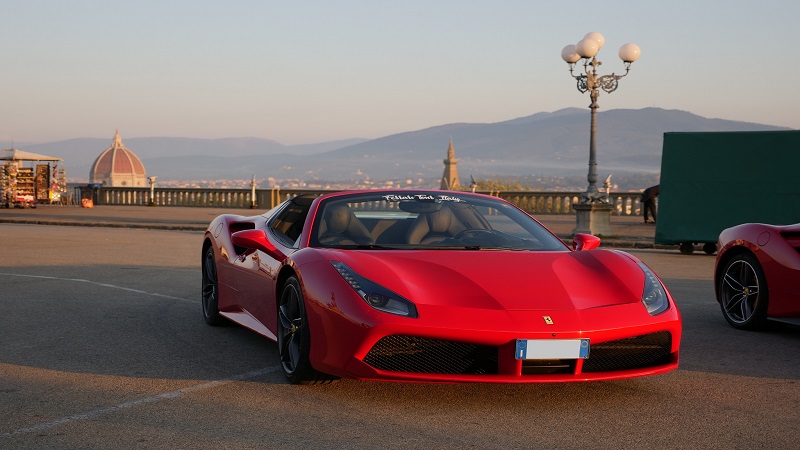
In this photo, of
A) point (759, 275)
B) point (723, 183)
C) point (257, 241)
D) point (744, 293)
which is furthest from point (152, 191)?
point (257, 241)

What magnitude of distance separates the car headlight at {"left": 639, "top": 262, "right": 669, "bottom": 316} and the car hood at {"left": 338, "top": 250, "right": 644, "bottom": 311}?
41 millimetres

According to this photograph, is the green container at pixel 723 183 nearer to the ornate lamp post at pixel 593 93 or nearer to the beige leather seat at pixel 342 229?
the ornate lamp post at pixel 593 93

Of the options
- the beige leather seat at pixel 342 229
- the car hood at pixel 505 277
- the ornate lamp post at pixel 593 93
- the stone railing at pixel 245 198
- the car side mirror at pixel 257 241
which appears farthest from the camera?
the stone railing at pixel 245 198

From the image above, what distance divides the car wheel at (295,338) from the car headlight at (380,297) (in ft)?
1.40

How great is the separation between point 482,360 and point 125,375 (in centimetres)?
236

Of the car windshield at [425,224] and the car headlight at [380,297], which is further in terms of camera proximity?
the car windshield at [425,224]

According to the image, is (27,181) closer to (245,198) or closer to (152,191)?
(152,191)

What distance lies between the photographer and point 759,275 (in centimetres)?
898

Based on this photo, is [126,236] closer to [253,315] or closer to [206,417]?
[253,315]

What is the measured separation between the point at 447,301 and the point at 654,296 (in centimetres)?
130

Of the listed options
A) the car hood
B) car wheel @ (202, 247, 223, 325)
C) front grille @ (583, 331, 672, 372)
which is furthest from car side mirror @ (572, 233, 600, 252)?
car wheel @ (202, 247, 223, 325)

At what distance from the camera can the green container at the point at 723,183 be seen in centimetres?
2025

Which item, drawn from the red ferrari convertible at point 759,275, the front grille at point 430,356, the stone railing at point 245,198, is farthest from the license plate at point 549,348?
the stone railing at point 245,198

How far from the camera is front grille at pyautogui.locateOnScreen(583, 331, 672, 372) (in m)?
5.93
